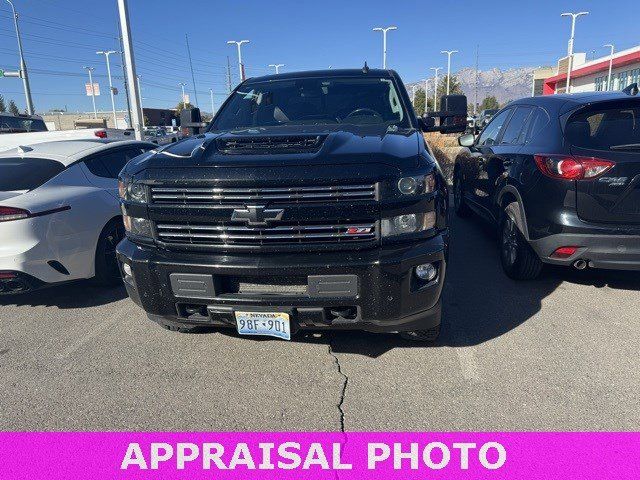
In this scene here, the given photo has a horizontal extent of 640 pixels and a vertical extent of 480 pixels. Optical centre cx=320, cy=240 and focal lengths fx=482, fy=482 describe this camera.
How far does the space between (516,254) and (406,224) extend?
232cm

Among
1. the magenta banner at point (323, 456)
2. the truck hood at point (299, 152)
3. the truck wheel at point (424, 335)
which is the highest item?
the truck hood at point (299, 152)

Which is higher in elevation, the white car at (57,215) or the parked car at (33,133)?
the parked car at (33,133)

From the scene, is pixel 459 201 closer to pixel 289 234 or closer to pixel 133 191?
pixel 289 234

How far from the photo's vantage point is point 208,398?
115 inches

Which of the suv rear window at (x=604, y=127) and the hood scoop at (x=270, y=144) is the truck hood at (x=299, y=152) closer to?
the hood scoop at (x=270, y=144)

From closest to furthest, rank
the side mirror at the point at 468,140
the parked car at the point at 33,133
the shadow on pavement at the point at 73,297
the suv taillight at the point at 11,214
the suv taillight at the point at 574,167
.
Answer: the suv taillight at the point at 574,167
the suv taillight at the point at 11,214
the shadow on pavement at the point at 73,297
the side mirror at the point at 468,140
the parked car at the point at 33,133

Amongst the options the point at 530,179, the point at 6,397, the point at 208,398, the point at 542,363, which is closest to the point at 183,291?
the point at 208,398

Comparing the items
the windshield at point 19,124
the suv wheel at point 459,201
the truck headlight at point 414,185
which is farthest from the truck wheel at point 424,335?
the windshield at point 19,124

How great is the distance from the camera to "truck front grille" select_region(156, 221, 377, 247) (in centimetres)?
271

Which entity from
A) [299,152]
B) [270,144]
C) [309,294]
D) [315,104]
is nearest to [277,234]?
[309,294]

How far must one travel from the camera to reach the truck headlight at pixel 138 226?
2975 mm

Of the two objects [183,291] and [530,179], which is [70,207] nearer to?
[183,291]

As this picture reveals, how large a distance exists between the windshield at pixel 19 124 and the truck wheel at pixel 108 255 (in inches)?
352

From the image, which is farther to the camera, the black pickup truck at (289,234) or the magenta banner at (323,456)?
the black pickup truck at (289,234)
